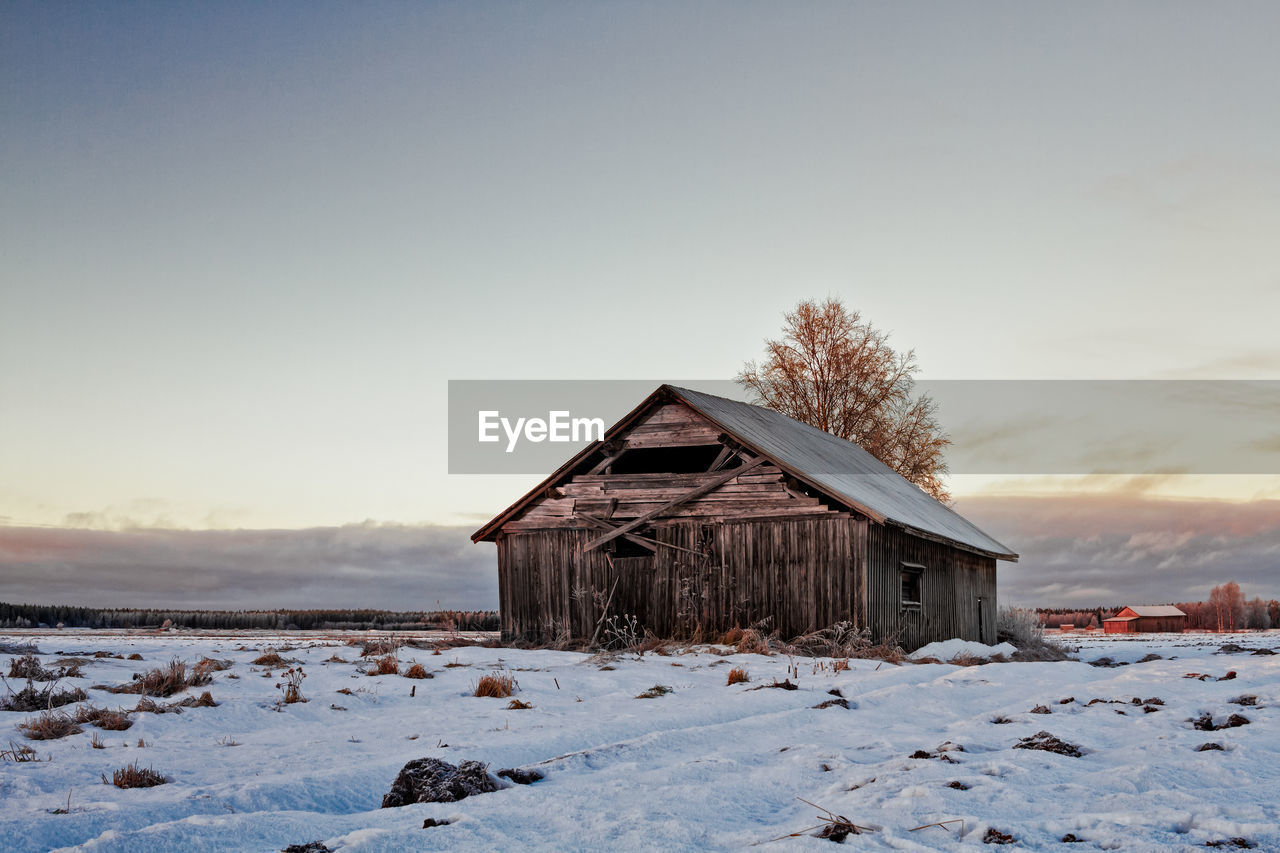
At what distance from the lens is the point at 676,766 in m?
5.89

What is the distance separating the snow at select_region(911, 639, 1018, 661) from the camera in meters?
18.3

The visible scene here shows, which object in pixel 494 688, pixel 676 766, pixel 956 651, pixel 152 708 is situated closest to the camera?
pixel 676 766

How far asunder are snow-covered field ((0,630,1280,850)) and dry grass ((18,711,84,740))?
0.34 feet

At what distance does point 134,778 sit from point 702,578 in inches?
581

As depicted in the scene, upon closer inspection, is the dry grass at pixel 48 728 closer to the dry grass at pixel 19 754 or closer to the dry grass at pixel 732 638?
the dry grass at pixel 19 754

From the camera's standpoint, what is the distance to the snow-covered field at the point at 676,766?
4.35m

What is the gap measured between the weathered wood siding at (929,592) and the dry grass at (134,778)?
14.5 m

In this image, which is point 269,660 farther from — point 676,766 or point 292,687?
point 676,766

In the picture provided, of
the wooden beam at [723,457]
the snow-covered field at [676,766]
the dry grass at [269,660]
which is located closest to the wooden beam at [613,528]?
the wooden beam at [723,457]

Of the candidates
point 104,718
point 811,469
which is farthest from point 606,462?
point 104,718

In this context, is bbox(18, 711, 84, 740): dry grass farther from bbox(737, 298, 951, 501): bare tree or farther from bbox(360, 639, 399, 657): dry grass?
bbox(737, 298, 951, 501): bare tree

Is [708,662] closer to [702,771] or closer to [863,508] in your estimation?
[863,508]

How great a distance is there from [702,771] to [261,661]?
8.46 meters

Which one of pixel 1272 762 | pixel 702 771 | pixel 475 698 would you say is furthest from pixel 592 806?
pixel 475 698
